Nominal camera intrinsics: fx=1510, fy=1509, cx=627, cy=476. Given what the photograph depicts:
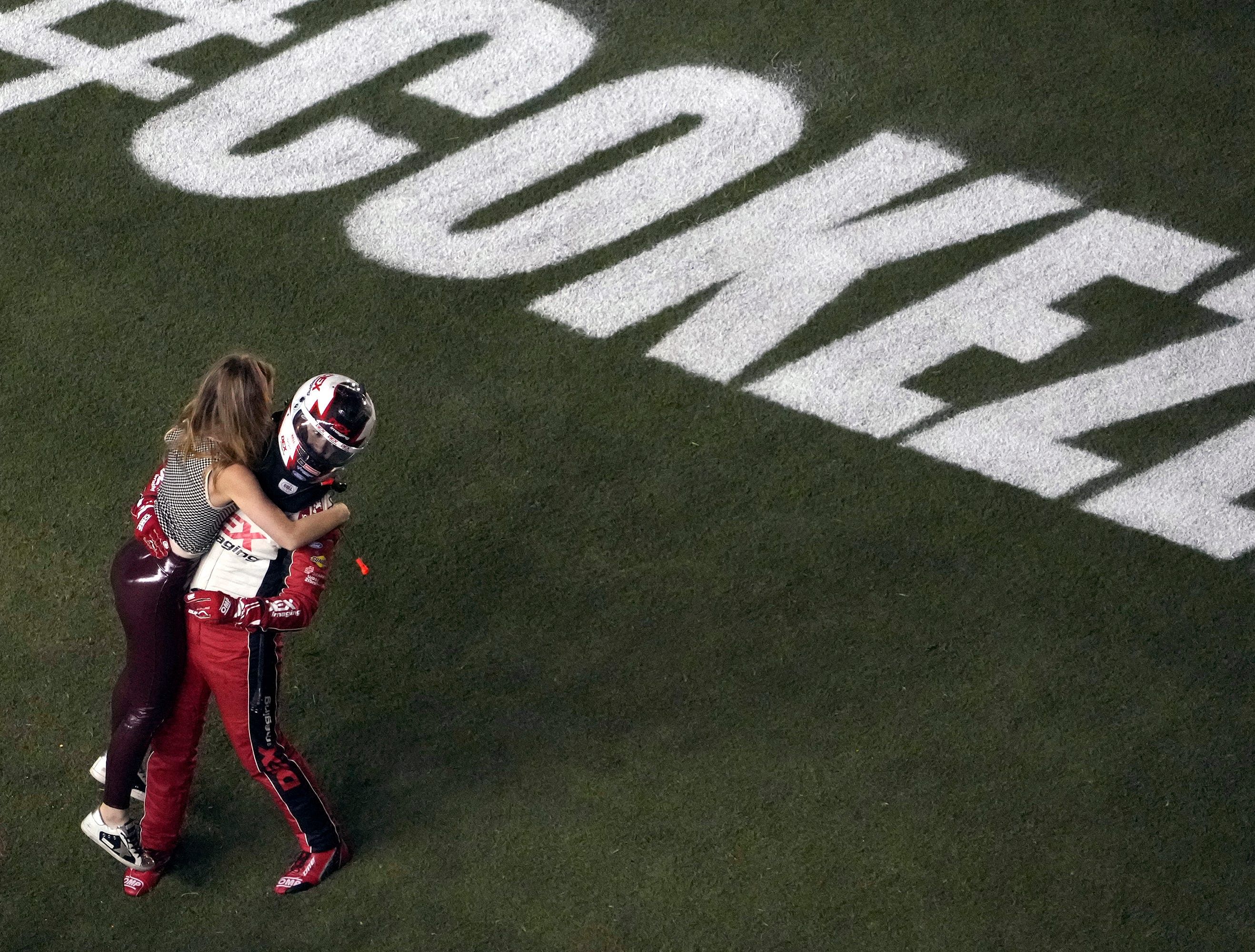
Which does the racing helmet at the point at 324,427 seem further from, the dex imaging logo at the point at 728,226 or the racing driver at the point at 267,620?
the dex imaging logo at the point at 728,226

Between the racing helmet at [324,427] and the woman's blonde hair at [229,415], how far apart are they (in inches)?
3.5

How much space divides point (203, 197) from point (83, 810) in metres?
3.46

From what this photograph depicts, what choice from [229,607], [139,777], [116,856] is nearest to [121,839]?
[116,856]

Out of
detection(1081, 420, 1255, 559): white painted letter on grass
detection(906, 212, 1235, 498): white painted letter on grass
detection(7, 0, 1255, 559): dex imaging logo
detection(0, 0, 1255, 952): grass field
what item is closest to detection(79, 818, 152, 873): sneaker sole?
detection(0, 0, 1255, 952): grass field

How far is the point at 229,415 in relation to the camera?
4516mm

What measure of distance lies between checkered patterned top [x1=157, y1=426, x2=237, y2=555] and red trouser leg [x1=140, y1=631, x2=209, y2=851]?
0.36m

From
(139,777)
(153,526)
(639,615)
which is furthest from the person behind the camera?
(639,615)

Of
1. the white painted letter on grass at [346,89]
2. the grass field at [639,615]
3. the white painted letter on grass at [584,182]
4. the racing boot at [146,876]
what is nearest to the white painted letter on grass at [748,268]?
the grass field at [639,615]

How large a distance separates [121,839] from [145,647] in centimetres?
77

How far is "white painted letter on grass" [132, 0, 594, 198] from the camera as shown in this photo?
782 centimetres

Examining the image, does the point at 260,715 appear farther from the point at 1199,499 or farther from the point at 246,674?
the point at 1199,499

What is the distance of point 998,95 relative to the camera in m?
8.09

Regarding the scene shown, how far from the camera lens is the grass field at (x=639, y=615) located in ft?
16.9

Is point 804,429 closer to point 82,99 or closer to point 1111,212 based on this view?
point 1111,212
